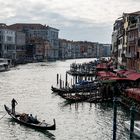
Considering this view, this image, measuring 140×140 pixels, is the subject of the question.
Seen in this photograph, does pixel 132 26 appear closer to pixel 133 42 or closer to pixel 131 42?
pixel 131 42

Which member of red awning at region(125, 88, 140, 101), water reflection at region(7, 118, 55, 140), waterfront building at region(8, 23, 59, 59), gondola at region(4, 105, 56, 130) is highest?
waterfront building at region(8, 23, 59, 59)

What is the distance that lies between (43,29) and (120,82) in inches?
4155

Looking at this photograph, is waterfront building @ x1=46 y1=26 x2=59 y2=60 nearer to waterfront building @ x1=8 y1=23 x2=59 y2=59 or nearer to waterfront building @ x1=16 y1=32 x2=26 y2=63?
waterfront building @ x1=8 y1=23 x2=59 y2=59

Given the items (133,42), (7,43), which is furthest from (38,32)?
(133,42)

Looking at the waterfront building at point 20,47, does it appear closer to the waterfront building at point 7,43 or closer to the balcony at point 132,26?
the waterfront building at point 7,43

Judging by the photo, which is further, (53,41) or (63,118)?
(53,41)

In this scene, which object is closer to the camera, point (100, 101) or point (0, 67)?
point (100, 101)

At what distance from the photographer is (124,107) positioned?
104 ft

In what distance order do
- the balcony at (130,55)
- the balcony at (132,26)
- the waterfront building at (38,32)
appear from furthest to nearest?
the waterfront building at (38,32)
the balcony at (132,26)
the balcony at (130,55)

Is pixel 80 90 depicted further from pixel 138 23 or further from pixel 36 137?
pixel 36 137

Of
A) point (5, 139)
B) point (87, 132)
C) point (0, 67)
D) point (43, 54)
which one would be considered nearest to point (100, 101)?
point (87, 132)

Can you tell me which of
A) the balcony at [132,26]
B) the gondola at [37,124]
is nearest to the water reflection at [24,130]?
the gondola at [37,124]

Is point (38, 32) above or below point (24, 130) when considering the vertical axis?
above

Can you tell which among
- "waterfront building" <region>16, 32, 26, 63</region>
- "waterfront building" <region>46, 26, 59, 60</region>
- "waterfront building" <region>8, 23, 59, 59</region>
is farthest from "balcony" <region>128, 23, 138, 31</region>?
"waterfront building" <region>46, 26, 59, 60</region>
